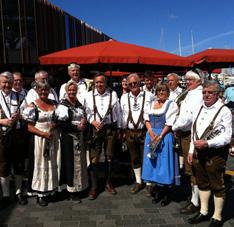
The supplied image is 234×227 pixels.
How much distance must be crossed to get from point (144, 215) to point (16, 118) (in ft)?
6.95

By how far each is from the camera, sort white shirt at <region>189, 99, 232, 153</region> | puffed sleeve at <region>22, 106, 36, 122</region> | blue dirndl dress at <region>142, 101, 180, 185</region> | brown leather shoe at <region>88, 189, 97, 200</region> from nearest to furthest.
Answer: white shirt at <region>189, 99, 232, 153</region> → puffed sleeve at <region>22, 106, 36, 122</region> → blue dirndl dress at <region>142, 101, 180, 185</region> → brown leather shoe at <region>88, 189, 97, 200</region>

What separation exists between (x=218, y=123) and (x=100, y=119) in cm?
190

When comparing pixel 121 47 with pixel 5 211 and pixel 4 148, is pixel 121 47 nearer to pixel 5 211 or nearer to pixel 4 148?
pixel 4 148

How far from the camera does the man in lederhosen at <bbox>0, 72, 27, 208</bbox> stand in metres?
4.18

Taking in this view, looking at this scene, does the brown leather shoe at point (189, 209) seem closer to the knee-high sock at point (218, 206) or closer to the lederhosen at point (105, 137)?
the knee-high sock at point (218, 206)

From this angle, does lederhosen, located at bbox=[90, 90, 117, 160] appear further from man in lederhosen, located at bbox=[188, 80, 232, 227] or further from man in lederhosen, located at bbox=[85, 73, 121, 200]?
man in lederhosen, located at bbox=[188, 80, 232, 227]

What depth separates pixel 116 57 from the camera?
5387mm

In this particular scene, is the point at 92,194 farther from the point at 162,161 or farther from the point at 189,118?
the point at 189,118

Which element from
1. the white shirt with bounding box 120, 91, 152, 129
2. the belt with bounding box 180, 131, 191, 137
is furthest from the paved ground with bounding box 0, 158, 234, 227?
the white shirt with bounding box 120, 91, 152, 129

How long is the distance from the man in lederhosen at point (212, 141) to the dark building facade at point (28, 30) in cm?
1160

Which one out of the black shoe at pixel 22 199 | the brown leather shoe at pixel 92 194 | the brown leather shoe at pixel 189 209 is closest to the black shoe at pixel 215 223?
the brown leather shoe at pixel 189 209

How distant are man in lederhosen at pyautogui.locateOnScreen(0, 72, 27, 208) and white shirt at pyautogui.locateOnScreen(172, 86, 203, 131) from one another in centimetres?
214

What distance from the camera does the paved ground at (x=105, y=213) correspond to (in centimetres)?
370

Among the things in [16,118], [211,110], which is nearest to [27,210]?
[16,118]
